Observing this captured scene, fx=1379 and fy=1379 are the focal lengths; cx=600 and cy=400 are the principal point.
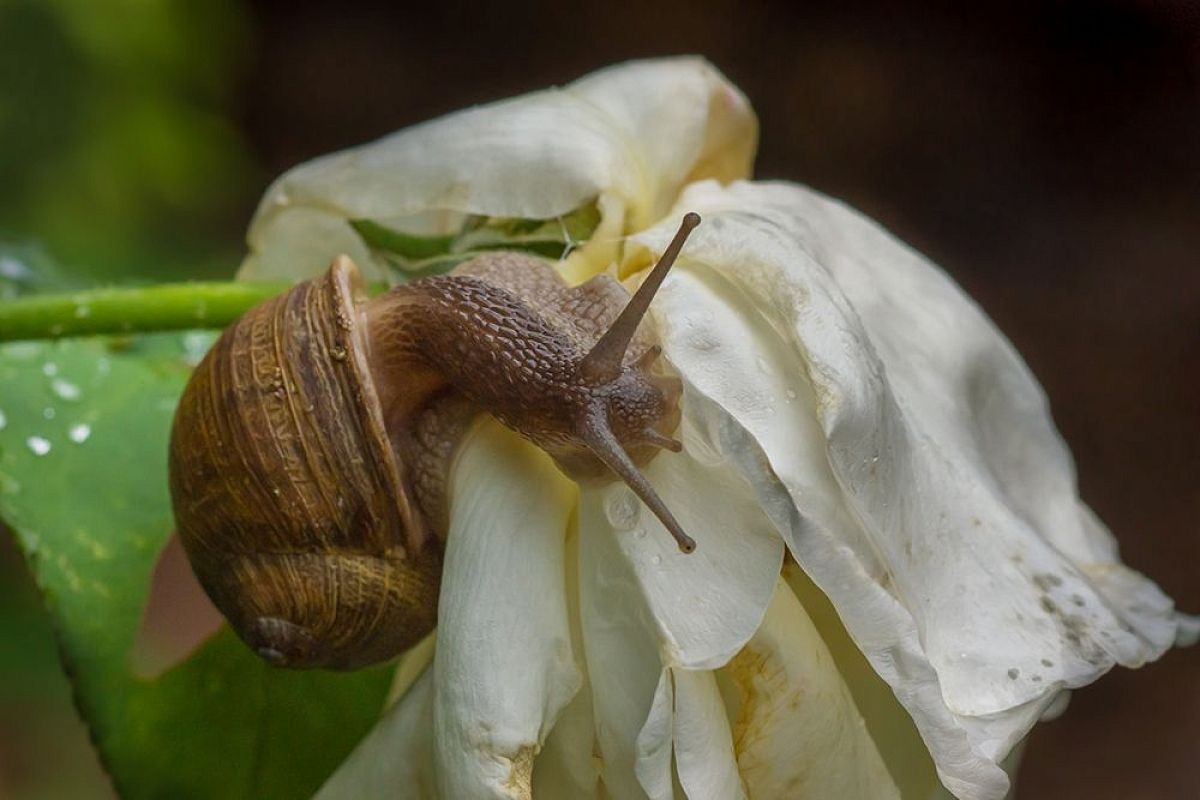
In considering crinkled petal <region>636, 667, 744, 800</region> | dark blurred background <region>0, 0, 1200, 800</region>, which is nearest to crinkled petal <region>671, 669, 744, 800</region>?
crinkled petal <region>636, 667, 744, 800</region>

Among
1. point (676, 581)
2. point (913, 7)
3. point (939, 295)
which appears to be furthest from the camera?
point (913, 7)

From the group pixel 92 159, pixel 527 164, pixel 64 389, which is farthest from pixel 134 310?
pixel 92 159

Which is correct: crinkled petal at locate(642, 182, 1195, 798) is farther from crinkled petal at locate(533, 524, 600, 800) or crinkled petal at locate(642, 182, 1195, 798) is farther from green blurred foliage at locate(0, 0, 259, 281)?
green blurred foliage at locate(0, 0, 259, 281)

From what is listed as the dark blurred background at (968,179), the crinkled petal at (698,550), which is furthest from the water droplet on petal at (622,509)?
the dark blurred background at (968,179)

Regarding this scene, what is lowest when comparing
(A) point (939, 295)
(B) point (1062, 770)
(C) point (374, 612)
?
(B) point (1062, 770)

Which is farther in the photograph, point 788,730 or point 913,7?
point 913,7

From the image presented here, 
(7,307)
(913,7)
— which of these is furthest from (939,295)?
(913,7)

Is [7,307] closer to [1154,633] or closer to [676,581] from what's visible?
[676,581]
